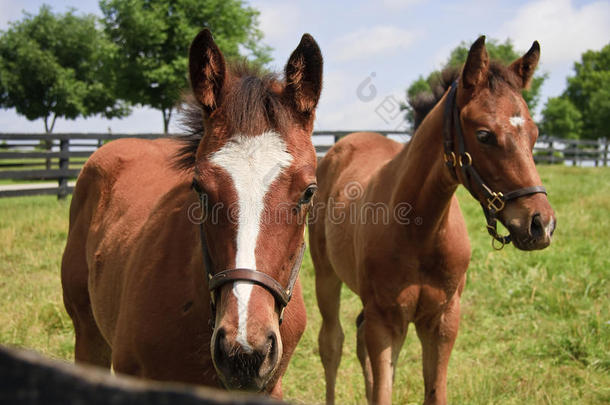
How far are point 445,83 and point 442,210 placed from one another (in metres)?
1.16

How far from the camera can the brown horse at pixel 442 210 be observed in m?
2.71

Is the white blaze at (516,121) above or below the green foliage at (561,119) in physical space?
below

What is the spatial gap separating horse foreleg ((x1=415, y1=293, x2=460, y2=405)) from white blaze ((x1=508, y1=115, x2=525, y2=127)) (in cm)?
123

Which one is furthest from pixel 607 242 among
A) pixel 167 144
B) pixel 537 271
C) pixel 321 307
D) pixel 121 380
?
pixel 121 380

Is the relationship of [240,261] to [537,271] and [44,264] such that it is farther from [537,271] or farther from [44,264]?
[44,264]

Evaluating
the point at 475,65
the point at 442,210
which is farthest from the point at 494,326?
the point at 475,65

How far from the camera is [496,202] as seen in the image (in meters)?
2.77

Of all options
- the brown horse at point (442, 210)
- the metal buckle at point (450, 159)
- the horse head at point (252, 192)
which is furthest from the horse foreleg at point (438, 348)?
the horse head at point (252, 192)

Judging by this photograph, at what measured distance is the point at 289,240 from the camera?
177 centimetres

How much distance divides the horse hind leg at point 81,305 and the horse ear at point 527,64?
3175 mm

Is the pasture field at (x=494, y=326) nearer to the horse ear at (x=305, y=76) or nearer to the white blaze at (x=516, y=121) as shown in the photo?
the white blaze at (x=516, y=121)

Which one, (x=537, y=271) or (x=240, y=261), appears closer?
(x=240, y=261)

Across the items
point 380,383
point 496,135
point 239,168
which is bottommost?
point 380,383

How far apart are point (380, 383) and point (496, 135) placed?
176cm
